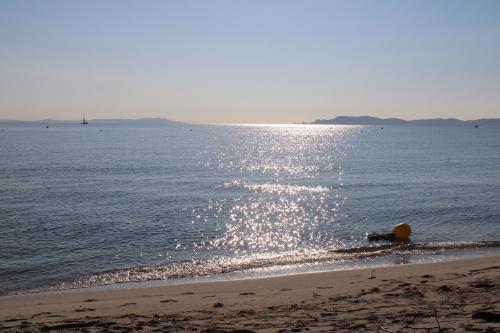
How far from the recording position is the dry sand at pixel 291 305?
360 inches

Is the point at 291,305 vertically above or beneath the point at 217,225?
above

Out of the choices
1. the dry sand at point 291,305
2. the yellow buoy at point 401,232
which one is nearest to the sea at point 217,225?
the yellow buoy at point 401,232

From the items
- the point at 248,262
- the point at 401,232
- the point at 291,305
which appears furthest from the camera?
the point at 401,232

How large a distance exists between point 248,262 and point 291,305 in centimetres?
742

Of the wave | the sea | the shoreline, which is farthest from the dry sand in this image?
the sea

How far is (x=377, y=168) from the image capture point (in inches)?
2237

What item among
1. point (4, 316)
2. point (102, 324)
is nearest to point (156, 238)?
point (4, 316)

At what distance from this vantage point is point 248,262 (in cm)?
1850

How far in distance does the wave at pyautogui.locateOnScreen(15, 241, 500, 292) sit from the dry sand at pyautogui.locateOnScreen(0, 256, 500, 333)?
1799 mm

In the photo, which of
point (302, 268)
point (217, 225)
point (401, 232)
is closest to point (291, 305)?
point (302, 268)

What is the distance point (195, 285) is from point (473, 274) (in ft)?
27.4

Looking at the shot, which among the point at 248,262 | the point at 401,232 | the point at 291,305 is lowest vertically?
the point at 248,262

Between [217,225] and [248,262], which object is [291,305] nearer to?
[248,262]

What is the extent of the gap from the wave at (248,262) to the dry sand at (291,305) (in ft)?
5.90
